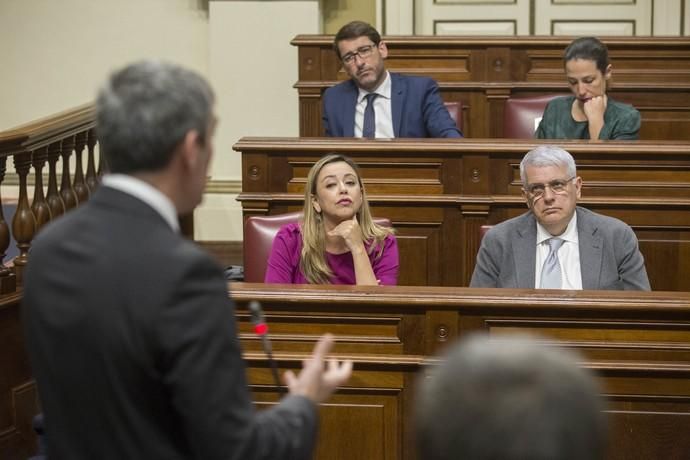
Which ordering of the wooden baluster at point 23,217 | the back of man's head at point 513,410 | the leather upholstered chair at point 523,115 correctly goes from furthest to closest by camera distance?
the leather upholstered chair at point 523,115 < the wooden baluster at point 23,217 < the back of man's head at point 513,410

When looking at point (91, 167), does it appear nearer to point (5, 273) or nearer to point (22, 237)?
point (22, 237)

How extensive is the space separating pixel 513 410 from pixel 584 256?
2.80 meters

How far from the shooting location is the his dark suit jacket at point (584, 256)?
3.80 meters

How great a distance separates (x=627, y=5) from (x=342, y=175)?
4053mm

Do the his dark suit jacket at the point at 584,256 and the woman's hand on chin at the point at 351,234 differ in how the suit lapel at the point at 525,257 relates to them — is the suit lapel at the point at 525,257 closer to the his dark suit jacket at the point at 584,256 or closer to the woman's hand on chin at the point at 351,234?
the his dark suit jacket at the point at 584,256

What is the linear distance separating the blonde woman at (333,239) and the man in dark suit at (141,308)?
2.36m

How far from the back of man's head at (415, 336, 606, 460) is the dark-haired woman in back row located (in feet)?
14.0

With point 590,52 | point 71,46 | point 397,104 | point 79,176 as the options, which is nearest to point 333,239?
point 79,176

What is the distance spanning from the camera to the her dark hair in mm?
5387

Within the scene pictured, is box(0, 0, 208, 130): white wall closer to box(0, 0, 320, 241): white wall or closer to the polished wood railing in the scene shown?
box(0, 0, 320, 241): white wall

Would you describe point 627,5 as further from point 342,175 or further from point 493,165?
point 342,175

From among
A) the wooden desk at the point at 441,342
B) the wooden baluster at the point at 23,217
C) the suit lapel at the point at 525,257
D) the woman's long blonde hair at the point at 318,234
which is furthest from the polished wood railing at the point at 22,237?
the suit lapel at the point at 525,257

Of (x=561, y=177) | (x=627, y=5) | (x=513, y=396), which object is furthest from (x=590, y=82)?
(x=513, y=396)

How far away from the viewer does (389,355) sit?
311 cm
